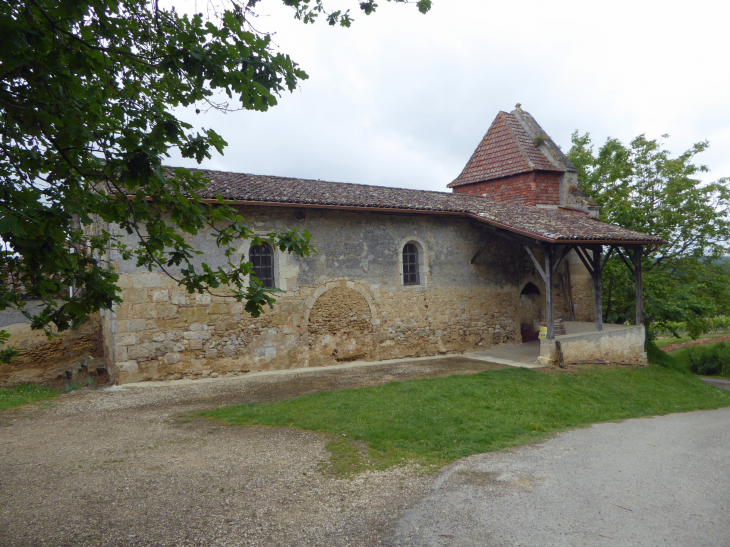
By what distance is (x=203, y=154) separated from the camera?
3.37 meters

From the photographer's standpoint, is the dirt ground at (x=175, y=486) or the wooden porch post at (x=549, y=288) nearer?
the dirt ground at (x=175, y=486)

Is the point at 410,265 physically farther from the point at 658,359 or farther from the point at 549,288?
the point at 658,359

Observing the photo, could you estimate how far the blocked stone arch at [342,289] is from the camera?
36.4 ft

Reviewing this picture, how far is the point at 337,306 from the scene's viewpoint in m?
11.5

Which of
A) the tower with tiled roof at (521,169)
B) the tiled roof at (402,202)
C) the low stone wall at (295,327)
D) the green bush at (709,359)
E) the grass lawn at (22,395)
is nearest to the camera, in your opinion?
the grass lawn at (22,395)

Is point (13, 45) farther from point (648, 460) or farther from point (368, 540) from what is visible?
point (648, 460)

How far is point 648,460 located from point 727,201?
669 inches

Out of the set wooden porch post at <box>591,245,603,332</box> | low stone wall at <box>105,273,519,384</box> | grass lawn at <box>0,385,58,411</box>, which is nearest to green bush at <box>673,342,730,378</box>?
wooden porch post at <box>591,245,603,332</box>

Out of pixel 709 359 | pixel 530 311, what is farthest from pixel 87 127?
pixel 709 359

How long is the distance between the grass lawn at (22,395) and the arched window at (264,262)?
14.6 ft

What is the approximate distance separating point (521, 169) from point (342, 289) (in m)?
9.37

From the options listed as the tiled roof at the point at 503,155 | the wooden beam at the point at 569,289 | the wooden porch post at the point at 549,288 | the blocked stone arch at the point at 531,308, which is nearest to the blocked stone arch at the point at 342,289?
the wooden porch post at the point at 549,288

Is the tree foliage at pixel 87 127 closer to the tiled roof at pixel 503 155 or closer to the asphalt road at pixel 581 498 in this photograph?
the asphalt road at pixel 581 498

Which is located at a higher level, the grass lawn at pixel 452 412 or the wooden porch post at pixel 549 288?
the wooden porch post at pixel 549 288
